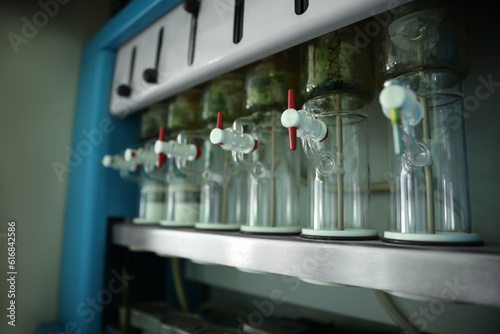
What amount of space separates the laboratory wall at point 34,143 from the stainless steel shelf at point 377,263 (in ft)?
2.53

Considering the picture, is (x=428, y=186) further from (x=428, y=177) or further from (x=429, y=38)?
(x=429, y=38)

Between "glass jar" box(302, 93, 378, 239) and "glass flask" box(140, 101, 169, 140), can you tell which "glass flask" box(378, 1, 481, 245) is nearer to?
"glass jar" box(302, 93, 378, 239)

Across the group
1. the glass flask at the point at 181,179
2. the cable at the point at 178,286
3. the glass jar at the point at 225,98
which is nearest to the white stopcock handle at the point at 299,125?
the glass jar at the point at 225,98

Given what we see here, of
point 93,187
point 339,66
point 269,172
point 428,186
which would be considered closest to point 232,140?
point 269,172

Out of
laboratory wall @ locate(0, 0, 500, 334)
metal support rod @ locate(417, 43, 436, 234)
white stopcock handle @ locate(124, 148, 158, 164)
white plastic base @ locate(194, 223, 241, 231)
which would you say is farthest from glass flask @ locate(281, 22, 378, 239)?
white stopcock handle @ locate(124, 148, 158, 164)

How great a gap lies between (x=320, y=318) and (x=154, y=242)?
492 millimetres

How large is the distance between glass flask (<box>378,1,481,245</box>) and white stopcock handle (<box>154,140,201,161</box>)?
47cm

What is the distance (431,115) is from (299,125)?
23 centimetres

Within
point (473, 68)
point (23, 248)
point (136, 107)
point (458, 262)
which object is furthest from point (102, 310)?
point (473, 68)

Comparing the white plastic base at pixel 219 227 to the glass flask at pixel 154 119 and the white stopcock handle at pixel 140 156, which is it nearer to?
the white stopcock handle at pixel 140 156

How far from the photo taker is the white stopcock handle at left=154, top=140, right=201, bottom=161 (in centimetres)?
76

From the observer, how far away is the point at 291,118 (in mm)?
490

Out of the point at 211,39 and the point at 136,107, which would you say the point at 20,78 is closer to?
the point at 136,107

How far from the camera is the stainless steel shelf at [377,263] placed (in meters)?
0.35
